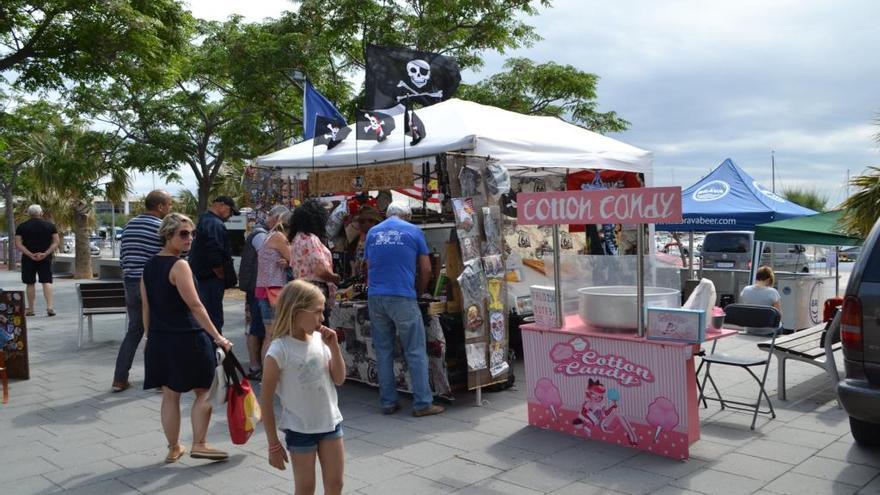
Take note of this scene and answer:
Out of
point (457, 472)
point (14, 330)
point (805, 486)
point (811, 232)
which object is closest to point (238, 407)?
point (457, 472)

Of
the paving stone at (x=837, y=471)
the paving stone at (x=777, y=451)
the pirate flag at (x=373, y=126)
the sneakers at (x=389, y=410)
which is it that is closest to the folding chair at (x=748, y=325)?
the paving stone at (x=777, y=451)

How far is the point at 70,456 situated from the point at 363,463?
6.64 feet

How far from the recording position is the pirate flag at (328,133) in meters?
7.38

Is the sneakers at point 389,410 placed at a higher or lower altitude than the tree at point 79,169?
lower

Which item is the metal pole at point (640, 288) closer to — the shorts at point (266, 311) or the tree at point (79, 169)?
the shorts at point (266, 311)

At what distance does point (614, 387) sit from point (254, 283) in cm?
379

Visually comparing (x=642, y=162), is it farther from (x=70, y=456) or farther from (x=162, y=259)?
(x=70, y=456)

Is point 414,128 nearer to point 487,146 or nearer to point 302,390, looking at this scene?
point 487,146

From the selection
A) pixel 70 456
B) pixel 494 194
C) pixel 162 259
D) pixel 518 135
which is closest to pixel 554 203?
pixel 494 194

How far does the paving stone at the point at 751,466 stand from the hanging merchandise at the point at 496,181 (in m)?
2.73

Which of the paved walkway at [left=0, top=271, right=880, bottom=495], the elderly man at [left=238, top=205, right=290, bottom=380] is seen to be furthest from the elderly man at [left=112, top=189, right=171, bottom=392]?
the elderly man at [left=238, top=205, right=290, bottom=380]

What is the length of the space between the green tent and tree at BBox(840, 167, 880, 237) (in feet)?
1.22

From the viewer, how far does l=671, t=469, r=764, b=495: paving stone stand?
12.8 ft

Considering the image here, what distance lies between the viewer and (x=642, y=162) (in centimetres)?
762
